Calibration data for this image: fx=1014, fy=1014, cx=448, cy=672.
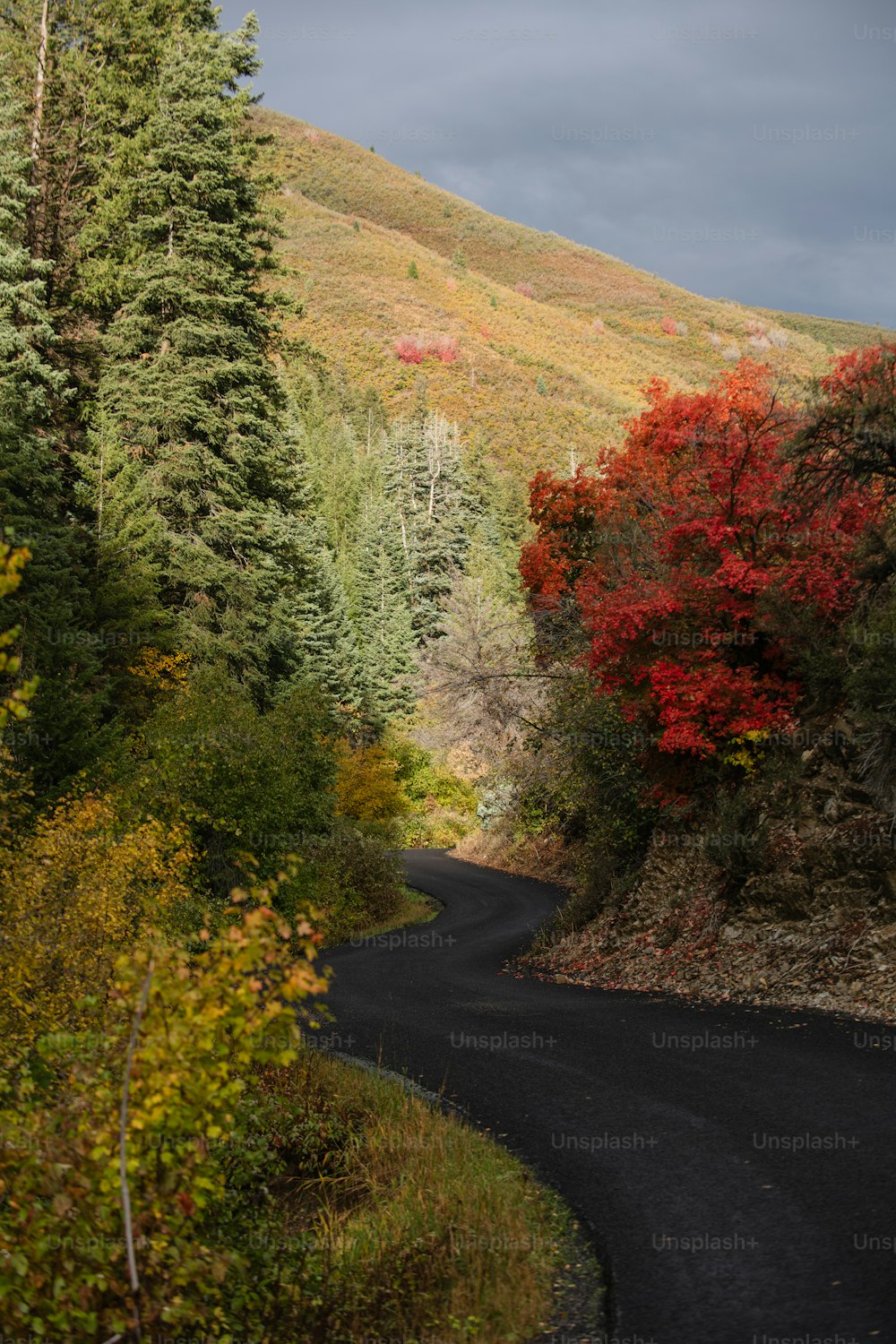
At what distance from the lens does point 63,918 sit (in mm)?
9312

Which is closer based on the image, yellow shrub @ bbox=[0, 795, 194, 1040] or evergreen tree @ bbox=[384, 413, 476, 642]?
yellow shrub @ bbox=[0, 795, 194, 1040]

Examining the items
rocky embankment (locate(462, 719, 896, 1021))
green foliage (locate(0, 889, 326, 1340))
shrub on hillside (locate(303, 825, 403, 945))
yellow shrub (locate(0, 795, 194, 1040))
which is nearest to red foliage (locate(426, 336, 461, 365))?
shrub on hillside (locate(303, 825, 403, 945))

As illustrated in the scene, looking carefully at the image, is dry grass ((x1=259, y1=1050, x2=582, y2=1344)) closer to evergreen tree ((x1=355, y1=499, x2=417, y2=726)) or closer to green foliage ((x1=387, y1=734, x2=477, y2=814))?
green foliage ((x1=387, y1=734, x2=477, y2=814))

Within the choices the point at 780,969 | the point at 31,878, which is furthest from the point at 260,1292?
the point at 780,969

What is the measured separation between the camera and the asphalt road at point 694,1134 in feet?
16.5

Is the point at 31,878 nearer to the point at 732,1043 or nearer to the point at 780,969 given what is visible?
the point at 732,1043

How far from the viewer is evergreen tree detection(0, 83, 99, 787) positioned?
716 inches

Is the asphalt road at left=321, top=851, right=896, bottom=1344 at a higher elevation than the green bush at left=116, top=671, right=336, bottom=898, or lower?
lower

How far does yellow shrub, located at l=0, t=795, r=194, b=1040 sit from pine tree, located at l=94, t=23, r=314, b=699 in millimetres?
13549

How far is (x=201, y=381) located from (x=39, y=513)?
6.16 m

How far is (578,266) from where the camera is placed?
165 m

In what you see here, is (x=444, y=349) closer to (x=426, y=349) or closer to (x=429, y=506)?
(x=426, y=349)

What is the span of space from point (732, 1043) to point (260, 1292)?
6601 mm

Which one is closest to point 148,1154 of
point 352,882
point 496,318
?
point 352,882
